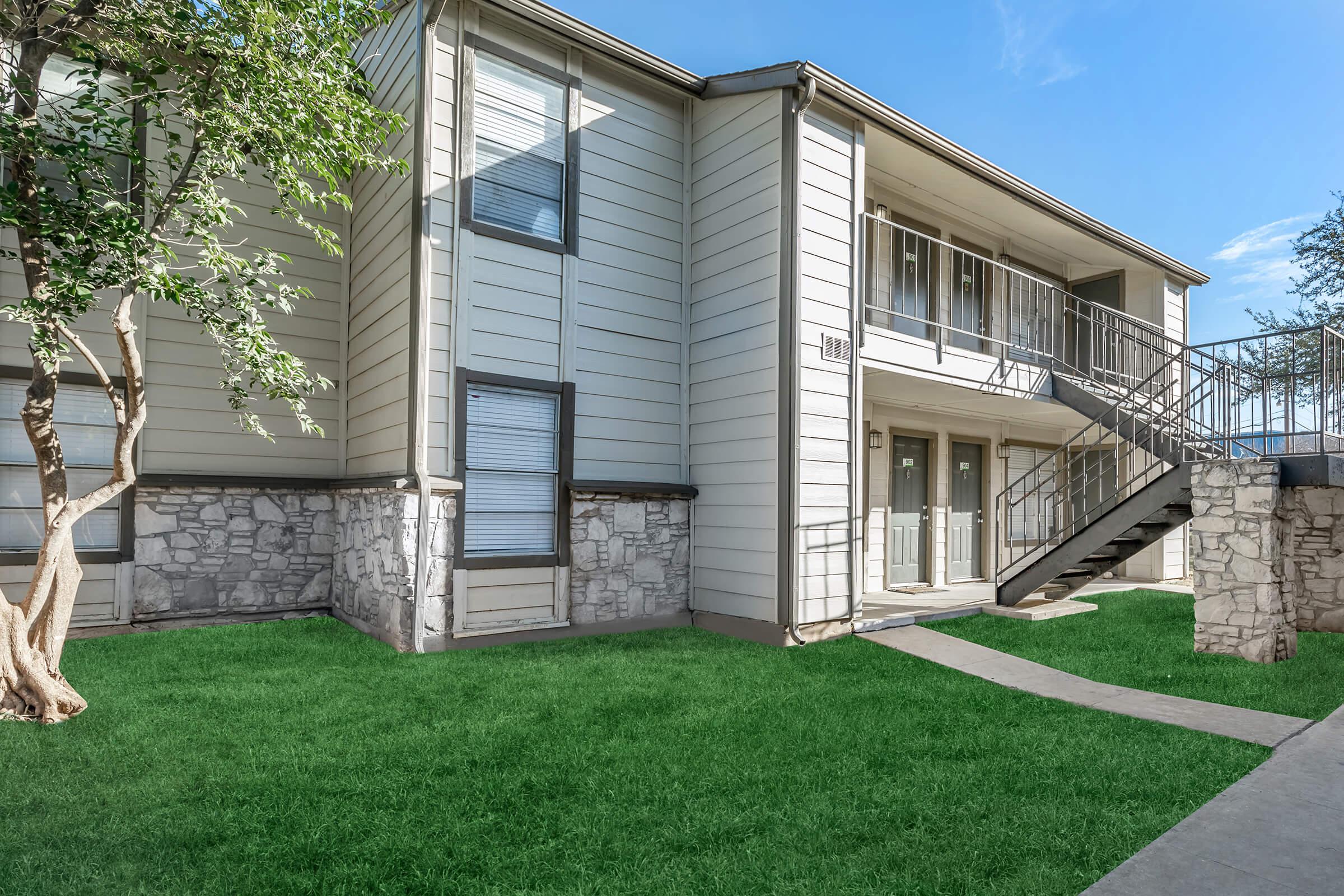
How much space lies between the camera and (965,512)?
10.9 metres

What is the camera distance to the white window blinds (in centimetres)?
668

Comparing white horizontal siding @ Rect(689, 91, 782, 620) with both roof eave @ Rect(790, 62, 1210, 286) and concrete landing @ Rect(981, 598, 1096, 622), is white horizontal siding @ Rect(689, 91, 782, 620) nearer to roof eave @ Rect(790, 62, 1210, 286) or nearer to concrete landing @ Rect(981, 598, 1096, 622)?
roof eave @ Rect(790, 62, 1210, 286)

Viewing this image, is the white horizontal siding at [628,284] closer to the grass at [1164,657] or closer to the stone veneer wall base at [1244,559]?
the grass at [1164,657]

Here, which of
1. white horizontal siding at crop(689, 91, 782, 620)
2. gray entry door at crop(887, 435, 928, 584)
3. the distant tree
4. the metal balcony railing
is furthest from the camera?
the distant tree

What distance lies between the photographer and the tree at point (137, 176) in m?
4.15

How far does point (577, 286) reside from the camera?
7.15 m

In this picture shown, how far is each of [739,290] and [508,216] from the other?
236cm

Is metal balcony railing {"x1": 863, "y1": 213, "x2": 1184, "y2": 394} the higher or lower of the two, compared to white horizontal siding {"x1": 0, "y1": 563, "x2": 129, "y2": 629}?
higher

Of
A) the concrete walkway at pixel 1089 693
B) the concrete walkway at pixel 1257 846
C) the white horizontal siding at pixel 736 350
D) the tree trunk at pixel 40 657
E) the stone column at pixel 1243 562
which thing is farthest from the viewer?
the white horizontal siding at pixel 736 350

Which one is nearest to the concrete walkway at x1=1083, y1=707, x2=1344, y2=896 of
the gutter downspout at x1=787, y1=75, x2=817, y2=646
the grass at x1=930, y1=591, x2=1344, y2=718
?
the grass at x1=930, y1=591, x2=1344, y2=718

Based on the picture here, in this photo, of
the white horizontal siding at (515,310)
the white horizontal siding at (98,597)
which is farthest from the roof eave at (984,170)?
the white horizontal siding at (98,597)

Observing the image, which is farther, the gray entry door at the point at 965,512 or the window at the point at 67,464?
the gray entry door at the point at 965,512

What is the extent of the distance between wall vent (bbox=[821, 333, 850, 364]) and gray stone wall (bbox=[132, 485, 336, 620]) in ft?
18.2

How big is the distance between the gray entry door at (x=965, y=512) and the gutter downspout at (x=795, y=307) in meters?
4.86
